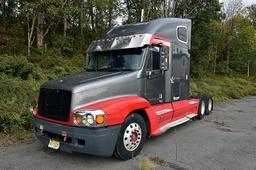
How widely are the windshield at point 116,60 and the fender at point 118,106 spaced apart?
0.81 metres

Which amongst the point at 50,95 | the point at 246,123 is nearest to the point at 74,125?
the point at 50,95

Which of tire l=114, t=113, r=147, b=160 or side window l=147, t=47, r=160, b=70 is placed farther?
side window l=147, t=47, r=160, b=70

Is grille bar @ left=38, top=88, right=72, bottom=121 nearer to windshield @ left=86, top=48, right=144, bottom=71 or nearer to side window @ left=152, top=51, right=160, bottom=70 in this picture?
Answer: windshield @ left=86, top=48, right=144, bottom=71

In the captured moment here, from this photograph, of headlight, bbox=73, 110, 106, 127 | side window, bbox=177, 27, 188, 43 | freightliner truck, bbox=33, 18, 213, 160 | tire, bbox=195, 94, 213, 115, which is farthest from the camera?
tire, bbox=195, 94, 213, 115

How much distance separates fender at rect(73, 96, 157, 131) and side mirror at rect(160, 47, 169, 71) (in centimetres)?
116

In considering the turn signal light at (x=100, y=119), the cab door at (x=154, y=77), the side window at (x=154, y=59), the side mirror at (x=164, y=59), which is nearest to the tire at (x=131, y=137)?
the turn signal light at (x=100, y=119)

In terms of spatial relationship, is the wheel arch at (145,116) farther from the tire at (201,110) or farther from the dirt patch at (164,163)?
the tire at (201,110)

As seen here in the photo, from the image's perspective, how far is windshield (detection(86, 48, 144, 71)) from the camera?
5.33m

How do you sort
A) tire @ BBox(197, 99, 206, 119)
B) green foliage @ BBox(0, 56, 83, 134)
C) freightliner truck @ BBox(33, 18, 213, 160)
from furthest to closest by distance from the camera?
tire @ BBox(197, 99, 206, 119), green foliage @ BBox(0, 56, 83, 134), freightliner truck @ BBox(33, 18, 213, 160)

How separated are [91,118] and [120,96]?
1008 mm

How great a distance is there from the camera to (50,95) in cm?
459

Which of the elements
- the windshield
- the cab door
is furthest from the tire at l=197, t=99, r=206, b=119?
the windshield

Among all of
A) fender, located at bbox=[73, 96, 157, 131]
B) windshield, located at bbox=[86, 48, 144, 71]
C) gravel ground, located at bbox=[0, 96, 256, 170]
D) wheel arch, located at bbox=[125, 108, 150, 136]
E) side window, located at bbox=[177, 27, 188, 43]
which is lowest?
gravel ground, located at bbox=[0, 96, 256, 170]

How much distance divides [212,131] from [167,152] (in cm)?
254
